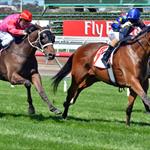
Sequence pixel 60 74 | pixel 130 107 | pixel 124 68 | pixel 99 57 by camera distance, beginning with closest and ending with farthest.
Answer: pixel 124 68, pixel 130 107, pixel 99 57, pixel 60 74

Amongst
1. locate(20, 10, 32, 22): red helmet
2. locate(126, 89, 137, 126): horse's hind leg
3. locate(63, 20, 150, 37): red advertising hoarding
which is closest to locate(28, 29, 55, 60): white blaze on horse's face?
locate(20, 10, 32, 22): red helmet

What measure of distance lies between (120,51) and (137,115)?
205cm

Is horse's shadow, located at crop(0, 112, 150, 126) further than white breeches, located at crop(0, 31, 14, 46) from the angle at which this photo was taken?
No

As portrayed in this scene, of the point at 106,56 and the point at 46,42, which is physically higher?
the point at 46,42

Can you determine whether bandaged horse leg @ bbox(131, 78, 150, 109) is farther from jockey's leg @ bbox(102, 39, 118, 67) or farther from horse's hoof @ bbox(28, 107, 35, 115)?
horse's hoof @ bbox(28, 107, 35, 115)

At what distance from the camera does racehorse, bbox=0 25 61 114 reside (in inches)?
392

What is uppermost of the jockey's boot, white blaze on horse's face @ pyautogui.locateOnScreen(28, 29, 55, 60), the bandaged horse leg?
white blaze on horse's face @ pyautogui.locateOnScreen(28, 29, 55, 60)

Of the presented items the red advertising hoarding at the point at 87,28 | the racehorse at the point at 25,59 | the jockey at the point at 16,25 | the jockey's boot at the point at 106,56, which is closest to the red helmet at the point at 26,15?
the jockey at the point at 16,25

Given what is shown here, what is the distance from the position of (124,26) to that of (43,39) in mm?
1571

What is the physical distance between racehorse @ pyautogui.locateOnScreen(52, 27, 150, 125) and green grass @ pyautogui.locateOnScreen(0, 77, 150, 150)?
1.78 ft

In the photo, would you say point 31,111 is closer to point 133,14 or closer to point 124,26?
point 124,26

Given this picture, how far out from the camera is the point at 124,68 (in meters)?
9.73

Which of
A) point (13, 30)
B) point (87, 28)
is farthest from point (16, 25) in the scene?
point (87, 28)

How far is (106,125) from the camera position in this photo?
9617 mm
